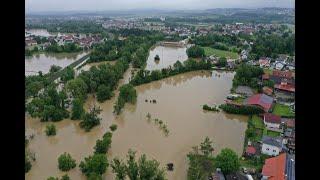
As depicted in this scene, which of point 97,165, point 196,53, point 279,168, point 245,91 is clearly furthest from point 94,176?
point 196,53

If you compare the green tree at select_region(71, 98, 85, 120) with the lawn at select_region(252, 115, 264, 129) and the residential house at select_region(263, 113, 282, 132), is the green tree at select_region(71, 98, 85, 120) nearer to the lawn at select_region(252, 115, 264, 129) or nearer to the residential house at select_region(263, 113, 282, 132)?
the lawn at select_region(252, 115, 264, 129)

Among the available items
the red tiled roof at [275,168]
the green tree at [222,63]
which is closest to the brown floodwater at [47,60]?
the green tree at [222,63]

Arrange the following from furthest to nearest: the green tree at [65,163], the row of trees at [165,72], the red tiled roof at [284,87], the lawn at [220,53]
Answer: the lawn at [220,53], the row of trees at [165,72], the red tiled roof at [284,87], the green tree at [65,163]

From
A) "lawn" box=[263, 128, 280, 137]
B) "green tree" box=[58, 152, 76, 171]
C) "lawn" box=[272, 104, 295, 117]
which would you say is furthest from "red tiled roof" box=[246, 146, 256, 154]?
"green tree" box=[58, 152, 76, 171]

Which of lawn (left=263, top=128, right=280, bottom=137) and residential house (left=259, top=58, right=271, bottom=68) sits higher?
residential house (left=259, top=58, right=271, bottom=68)

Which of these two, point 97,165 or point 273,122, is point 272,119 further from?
point 97,165

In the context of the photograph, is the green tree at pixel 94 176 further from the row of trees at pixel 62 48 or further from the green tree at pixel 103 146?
the row of trees at pixel 62 48
